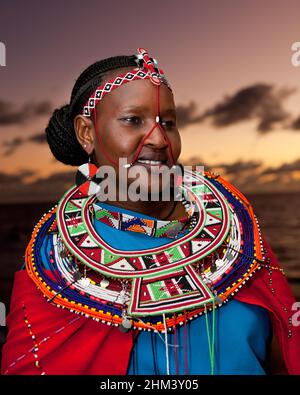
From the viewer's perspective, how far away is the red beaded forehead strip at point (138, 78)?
5.62 ft

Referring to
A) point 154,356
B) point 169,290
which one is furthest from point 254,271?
point 154,356

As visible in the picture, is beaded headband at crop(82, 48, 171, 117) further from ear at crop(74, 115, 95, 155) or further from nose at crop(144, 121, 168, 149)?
nose at crop(144, 121, 168, 149)

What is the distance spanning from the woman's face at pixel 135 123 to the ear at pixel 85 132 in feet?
0.37

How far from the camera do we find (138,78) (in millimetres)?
1770

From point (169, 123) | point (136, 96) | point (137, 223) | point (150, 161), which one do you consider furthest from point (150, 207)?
point (136, 96)

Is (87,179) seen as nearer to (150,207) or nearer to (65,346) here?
(150,207)

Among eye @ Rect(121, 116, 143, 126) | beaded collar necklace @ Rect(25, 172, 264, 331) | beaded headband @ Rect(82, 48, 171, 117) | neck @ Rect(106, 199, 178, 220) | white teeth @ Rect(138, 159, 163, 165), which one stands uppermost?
beaded headband @ Rect(82, 48, 171, 117)

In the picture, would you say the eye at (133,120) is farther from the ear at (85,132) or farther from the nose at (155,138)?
the ear at (85,132)

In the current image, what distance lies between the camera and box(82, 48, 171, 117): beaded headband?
1.77m

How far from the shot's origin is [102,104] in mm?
1796

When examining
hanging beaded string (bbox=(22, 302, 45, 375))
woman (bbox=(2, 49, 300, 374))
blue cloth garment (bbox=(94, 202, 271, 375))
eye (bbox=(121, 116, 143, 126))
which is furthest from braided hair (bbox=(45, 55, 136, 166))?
hanging beaded string (bbox=(22, 302, 45, 375))

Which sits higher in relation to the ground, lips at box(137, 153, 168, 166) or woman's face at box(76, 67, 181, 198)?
woman's face at box(76, 67, 181, 198)

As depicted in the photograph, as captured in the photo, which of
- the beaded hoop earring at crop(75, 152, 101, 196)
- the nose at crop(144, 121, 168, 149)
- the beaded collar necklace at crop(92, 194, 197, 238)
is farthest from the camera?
the beaded hoop earring at crop(75, 152, 101, 196)
